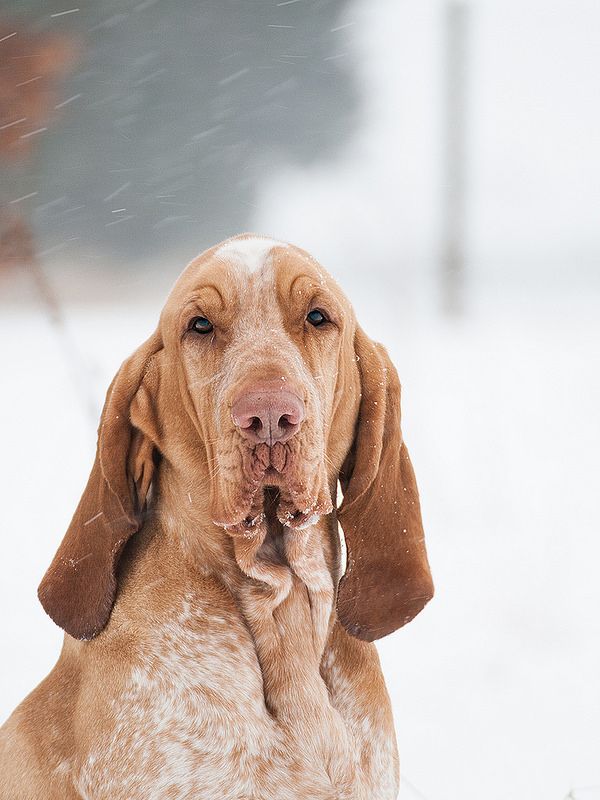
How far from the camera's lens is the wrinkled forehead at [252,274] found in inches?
80.2

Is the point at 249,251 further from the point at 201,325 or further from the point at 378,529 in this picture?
the point at 378,529

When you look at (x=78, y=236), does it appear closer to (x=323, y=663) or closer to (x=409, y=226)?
(x=409, y=226)

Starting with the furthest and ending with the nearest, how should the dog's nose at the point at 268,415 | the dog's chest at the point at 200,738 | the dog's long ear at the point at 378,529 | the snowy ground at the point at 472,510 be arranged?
the snowy ground at the point at 472,510 → the dog's long ear at the point at 378,529 → the dog's chest at the point at 200,738 → the dog's nose at the point at 268,415

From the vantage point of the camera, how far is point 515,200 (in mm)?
5195

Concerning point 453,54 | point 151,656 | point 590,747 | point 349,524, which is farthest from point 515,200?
point 151,656

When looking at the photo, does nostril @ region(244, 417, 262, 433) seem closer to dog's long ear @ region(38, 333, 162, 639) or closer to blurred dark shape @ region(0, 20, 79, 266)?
dog's long ear @ region(38, 333, 162, 639)

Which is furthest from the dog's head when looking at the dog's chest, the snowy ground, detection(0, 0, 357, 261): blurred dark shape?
detection(0, 0, 357, 261): blurred dark shape

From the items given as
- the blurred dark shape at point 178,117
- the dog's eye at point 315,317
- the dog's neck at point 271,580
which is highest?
the blurred dark shape at point 178,117

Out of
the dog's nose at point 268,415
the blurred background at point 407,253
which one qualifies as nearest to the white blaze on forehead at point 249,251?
the dog's nose at point 268,415

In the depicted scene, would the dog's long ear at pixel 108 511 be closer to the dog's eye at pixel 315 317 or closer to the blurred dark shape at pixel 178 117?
the dog's eye at pixel 315 317

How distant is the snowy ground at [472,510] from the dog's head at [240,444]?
115 cm

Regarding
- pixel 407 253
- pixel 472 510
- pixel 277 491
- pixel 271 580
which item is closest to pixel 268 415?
pixel 277 491

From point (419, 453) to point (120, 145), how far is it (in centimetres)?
221

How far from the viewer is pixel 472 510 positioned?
14.4 feet
